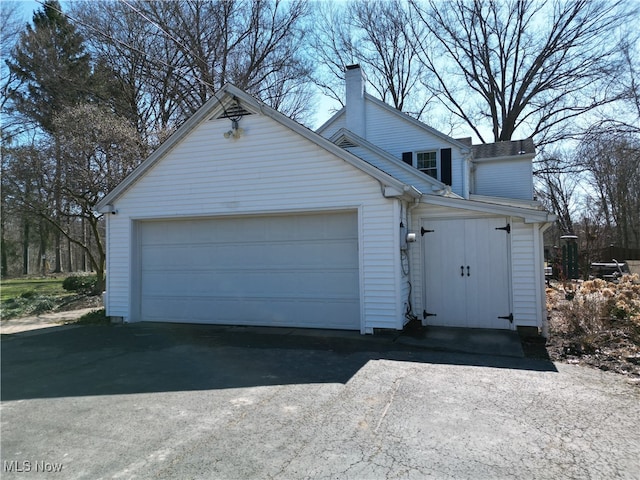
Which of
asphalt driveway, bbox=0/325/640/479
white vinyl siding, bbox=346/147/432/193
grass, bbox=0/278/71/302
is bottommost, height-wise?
asphalt driveway, bbox=0/325/640/479

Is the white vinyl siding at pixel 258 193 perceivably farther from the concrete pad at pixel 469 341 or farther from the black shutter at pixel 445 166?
the black shutter at pixel 445 166

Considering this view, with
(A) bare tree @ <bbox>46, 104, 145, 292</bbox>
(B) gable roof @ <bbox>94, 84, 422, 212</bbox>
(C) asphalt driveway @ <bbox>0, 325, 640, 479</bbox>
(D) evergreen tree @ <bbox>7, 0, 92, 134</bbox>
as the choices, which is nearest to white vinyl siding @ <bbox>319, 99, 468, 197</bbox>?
(B) gable roof @ <bbox>94, 84, 422, 212</bbox>

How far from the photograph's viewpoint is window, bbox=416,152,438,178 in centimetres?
1420

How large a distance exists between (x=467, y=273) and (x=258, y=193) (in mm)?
4419

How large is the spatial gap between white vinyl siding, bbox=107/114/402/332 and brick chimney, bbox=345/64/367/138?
6.07 meters

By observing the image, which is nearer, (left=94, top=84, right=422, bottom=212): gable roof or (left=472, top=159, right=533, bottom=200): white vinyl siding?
(left=94, top=84, right=422, bottom=212): gable roof

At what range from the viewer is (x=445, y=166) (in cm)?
1407

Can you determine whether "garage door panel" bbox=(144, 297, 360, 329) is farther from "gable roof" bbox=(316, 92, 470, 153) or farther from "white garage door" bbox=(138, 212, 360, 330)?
"gable roof" bbox=(316, 92, 470, 153)

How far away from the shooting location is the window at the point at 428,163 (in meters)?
14.2

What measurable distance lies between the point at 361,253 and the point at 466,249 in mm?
2146

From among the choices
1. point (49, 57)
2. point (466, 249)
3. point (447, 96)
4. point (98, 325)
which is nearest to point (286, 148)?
point (466, 249)

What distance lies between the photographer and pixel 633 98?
18.8 meters

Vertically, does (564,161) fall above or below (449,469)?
above

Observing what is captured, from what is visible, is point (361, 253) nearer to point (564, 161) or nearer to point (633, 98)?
point (633, 98)
